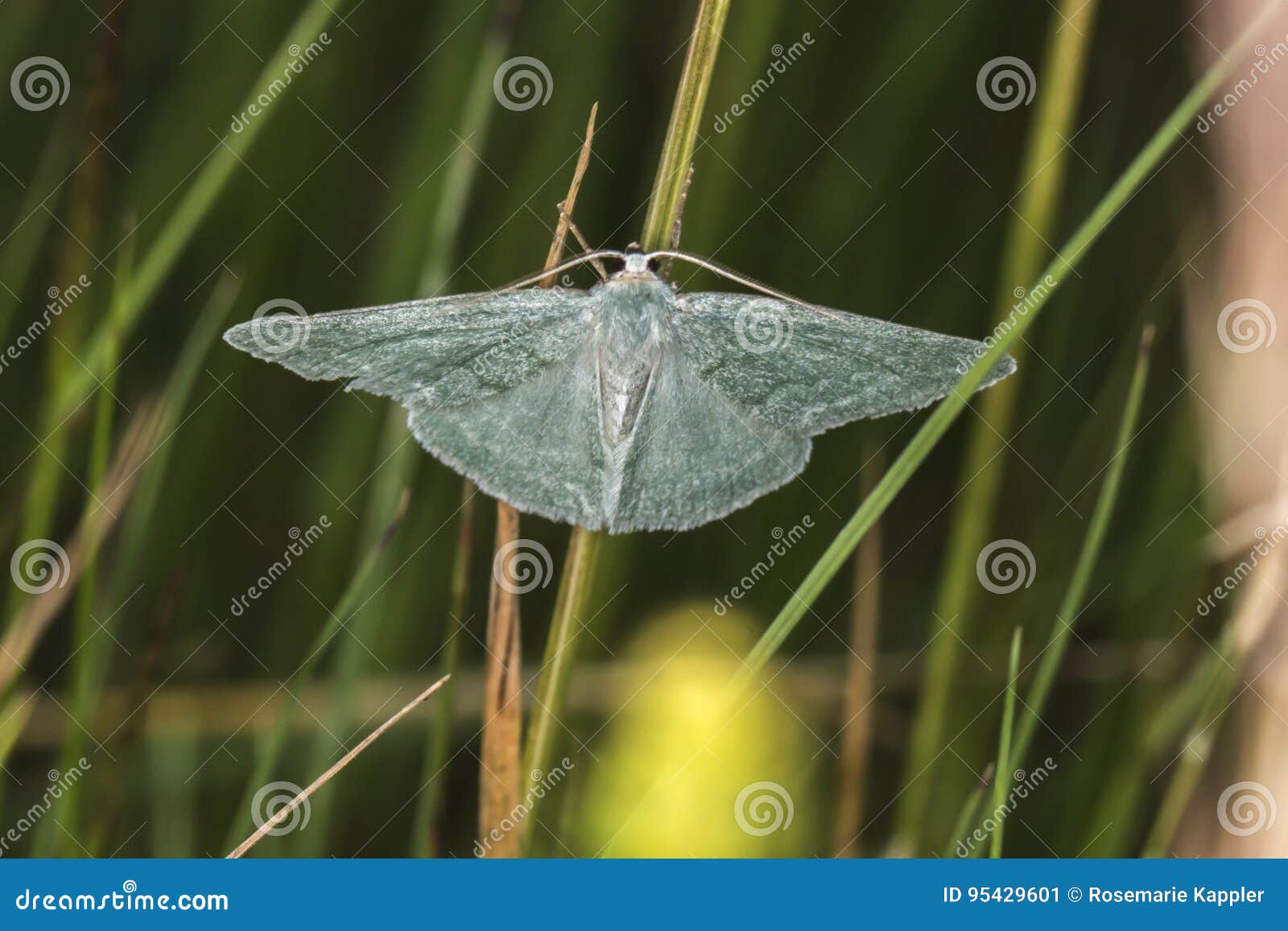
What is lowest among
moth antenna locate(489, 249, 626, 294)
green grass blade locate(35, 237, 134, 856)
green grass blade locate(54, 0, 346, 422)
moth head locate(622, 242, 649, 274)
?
green grass blade locate(35, 237, 134, 856)

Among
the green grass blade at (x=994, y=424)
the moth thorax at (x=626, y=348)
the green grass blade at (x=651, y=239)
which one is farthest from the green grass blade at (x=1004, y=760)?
the moth thorax at (x=626, y=348)

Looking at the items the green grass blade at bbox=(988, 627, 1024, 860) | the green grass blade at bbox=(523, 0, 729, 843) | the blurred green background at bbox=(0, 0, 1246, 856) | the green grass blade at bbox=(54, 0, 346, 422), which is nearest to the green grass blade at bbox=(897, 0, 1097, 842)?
the blurred green background at bbox=(0, 0, 1246, 856)

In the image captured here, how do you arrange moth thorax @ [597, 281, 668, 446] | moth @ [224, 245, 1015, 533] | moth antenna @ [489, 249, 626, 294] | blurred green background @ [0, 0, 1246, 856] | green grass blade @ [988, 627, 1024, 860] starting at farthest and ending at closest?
blurred green background @ [0, 0, 1246, 856], moth thorax @ [597, 281, 668, 446], moth @ [224, 245, 1015, 533], moth antenna @ [489, 249, 626, 294], green grass blade @ [988, 627, 1024, 860]

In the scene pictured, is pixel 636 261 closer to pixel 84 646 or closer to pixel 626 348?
pixel 626 348

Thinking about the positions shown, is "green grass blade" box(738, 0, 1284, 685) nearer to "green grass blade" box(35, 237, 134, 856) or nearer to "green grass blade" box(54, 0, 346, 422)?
"green grass blade" box(35, 237, 134, 856)

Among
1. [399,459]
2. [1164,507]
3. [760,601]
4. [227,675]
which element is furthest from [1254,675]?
[227,675]

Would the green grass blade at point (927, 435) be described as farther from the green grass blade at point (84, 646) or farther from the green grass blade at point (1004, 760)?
the green grass blade at point (84, 646)

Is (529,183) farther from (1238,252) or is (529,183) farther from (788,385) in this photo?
(1238,252)
